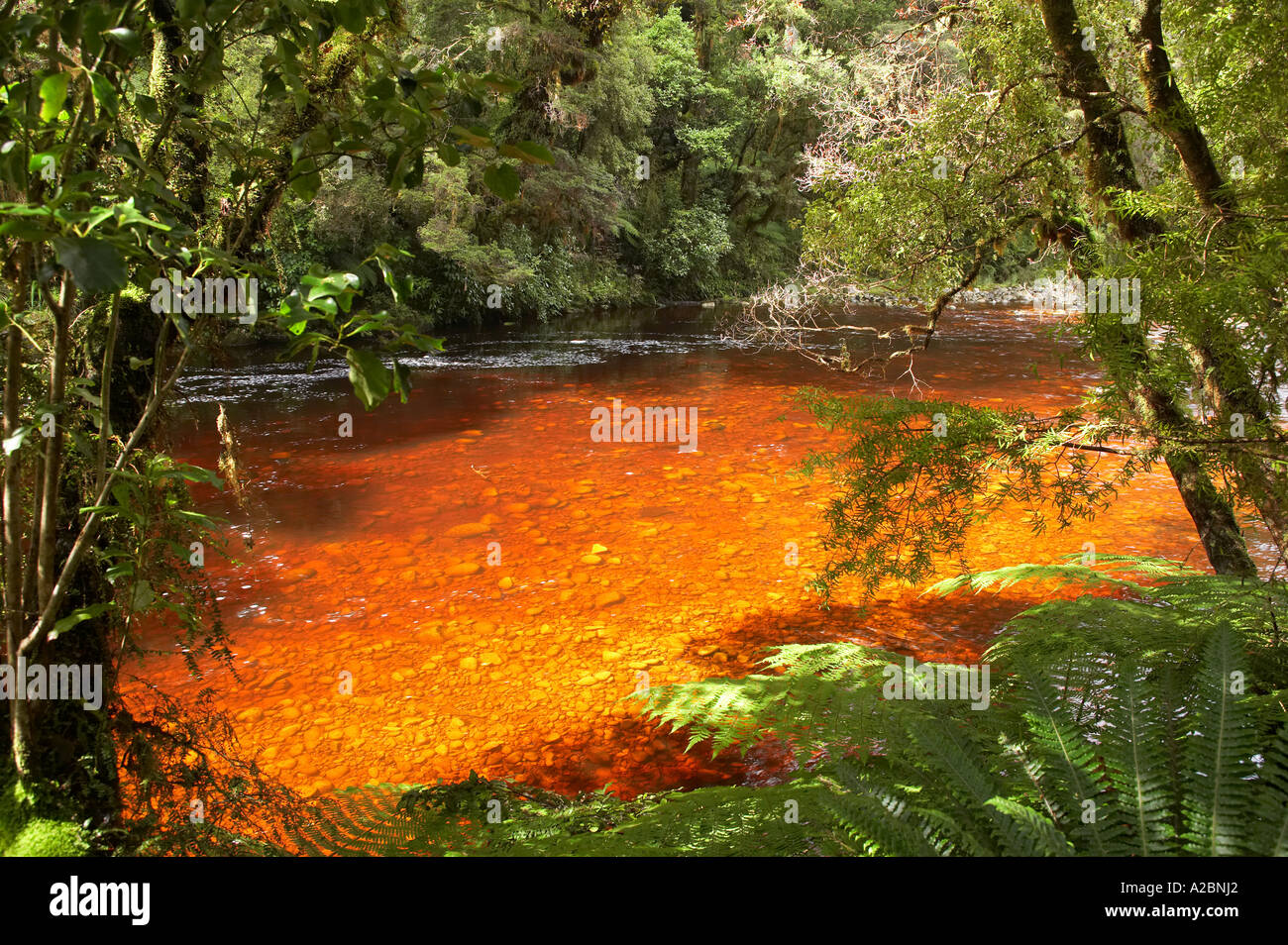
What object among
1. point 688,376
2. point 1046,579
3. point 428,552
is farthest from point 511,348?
point 1046,579

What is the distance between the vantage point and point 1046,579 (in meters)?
5.83

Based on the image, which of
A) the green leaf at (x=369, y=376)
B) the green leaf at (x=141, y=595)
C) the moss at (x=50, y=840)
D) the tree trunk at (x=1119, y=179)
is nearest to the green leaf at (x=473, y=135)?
the green leaf at (x=369, y=376)

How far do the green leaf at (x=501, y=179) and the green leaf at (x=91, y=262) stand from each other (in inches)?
22.3

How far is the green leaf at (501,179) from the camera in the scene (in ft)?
4.50

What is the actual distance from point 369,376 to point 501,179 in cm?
44

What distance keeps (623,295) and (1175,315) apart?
22.9 metres

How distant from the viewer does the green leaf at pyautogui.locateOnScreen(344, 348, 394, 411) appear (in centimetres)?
120

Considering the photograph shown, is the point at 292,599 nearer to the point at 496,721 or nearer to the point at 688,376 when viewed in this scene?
the point at 496,721

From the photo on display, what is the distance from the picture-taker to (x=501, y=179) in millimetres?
1396

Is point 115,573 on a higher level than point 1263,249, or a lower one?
lower

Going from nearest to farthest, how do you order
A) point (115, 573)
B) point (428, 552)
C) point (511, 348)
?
point (115, 573) < point (428, 552) < point (511, 348)

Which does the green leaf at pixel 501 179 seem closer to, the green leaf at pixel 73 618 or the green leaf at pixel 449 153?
the green leaf at pixel 449 153
